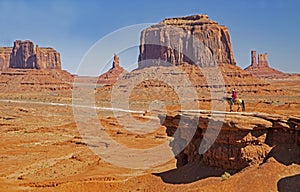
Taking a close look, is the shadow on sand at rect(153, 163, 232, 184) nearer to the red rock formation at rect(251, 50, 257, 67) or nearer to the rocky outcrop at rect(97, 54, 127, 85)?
the rocky outcrop at rect(97, 54, 127, 85)

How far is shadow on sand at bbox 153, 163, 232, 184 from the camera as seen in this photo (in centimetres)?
1291

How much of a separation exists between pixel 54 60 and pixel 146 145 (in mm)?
150859

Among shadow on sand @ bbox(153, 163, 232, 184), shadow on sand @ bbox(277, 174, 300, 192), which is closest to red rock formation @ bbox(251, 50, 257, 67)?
shadow on sand @ bbox(153, 163, 232, 184)

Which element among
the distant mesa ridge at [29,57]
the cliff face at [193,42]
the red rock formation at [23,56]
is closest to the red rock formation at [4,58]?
the distant mesa ridge at [29,57]

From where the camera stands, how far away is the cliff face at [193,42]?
102 meters

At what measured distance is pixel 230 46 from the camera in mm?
105438

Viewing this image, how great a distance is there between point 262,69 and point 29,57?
343ft

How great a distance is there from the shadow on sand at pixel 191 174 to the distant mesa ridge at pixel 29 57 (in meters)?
150

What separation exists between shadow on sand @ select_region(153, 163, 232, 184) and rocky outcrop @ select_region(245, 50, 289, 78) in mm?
160825

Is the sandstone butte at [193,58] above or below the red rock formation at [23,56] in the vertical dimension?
below

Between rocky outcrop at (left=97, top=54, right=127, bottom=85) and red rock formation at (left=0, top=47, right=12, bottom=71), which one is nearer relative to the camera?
rocky outcrop at (left=97, top=54, right=127, bottom=85)

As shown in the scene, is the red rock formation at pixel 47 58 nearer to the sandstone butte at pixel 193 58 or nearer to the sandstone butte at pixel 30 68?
the sandstone butte at pixel 30 68

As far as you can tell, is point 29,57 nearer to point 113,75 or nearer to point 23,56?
point 23,56

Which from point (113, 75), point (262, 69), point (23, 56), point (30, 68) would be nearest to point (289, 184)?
point (113, 75)
